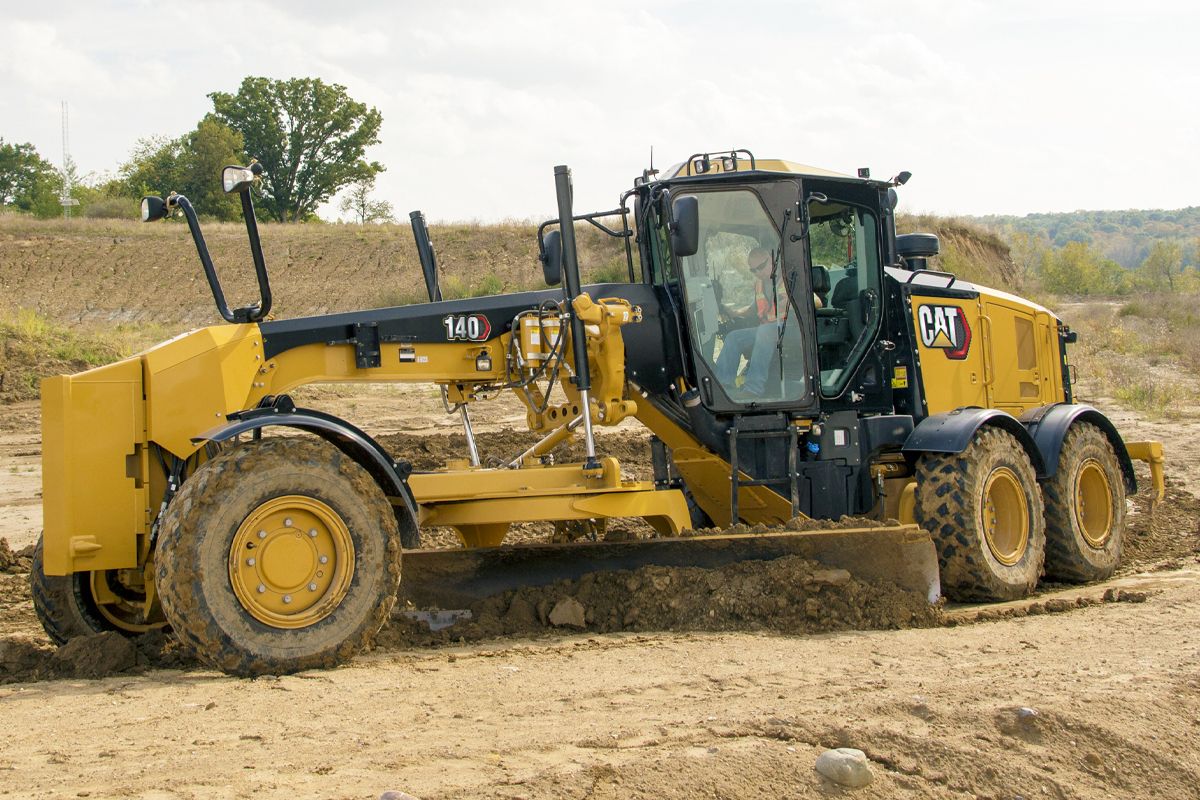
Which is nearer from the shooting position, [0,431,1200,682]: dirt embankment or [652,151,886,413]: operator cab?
[0,431,1200,682]: dirt embankment

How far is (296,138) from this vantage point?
55.1m

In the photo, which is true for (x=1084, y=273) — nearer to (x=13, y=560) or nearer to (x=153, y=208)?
(x=13, y=560)

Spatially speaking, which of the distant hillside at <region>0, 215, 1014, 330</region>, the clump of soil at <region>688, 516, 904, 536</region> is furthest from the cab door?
the distant hillside at <region>0, 215, 1014, 330</region>

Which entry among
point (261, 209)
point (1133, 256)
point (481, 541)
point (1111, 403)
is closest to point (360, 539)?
point (481, 541)

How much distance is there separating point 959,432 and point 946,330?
118cm

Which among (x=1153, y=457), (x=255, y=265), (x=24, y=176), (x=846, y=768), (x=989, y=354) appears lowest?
(x=846, y=768)

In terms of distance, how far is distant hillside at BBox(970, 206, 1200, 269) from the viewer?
416 feet

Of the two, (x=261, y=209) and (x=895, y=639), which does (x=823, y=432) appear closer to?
(x=895, y=639)

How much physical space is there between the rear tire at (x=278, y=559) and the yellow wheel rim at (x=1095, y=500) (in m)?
5.84

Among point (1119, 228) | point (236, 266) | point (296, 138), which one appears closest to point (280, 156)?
point (296, 138)

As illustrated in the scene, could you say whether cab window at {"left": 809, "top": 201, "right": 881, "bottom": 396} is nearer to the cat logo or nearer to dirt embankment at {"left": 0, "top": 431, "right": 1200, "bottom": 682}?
the cat logo

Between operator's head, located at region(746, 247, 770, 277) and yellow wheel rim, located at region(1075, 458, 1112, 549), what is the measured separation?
10.7 ft

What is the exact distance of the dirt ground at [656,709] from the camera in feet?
14.1

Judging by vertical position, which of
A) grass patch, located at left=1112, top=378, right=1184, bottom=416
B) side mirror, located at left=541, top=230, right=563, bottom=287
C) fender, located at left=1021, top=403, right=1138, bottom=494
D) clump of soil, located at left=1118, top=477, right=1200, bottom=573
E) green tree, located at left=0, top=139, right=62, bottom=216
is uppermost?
green tree, located at left=0, top=139, right=62, bottom=216
